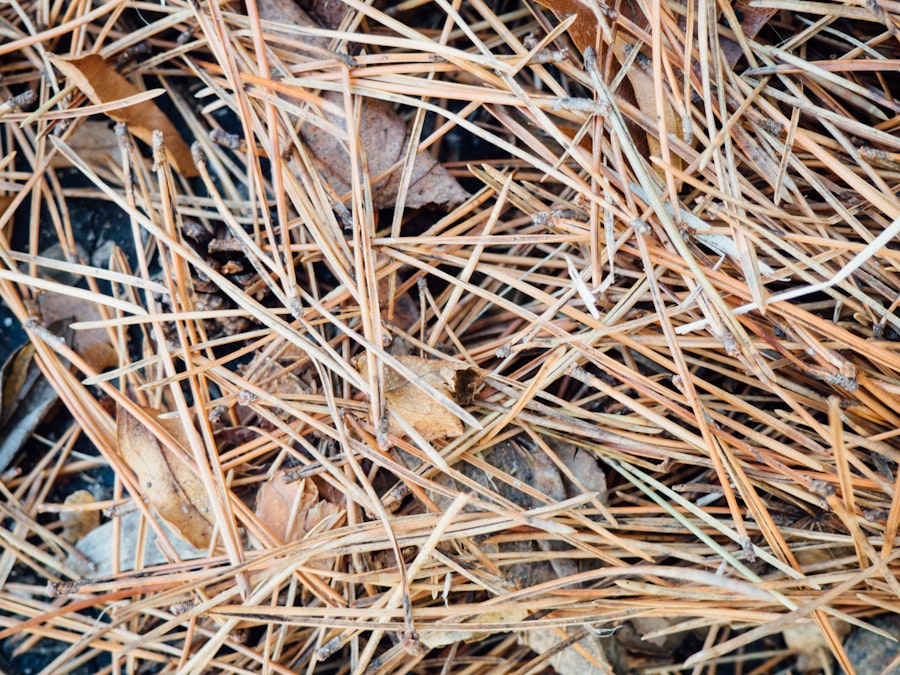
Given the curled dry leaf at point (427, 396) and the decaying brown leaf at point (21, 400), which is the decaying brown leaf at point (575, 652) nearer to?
the curled dry leaf at point (427, 396)

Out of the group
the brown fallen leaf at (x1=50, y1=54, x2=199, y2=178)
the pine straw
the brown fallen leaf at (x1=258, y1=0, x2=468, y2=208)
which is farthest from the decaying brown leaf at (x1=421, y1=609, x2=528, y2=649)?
the brown fallen leaf at (x1=50, y1=54, x2=199, y2=178)

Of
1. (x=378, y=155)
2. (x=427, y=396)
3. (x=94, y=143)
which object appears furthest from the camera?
(x=94, y=143)

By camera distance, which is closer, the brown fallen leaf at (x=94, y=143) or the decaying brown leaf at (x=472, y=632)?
the decaying brown leaf at (x=472, y=632)

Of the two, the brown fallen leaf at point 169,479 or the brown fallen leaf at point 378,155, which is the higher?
the brown fallen leaf at point 378,155

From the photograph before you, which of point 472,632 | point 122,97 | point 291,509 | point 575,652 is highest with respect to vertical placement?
point 122,97

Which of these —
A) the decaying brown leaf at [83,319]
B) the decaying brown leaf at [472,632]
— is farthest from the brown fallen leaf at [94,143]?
the decaying brown leaf at [472,632]

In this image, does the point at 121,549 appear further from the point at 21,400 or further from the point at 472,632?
the point at 472,632

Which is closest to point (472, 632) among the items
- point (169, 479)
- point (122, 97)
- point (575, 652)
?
point (575, 652)

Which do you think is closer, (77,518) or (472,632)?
(472,632)
